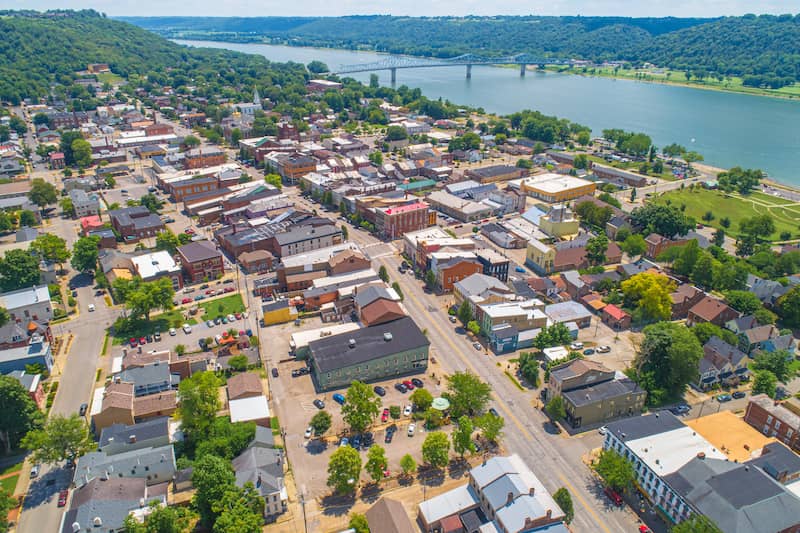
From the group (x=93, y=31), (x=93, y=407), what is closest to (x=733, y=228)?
(x=93, y=407)

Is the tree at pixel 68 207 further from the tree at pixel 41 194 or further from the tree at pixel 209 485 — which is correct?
the tree at pixel 209 485

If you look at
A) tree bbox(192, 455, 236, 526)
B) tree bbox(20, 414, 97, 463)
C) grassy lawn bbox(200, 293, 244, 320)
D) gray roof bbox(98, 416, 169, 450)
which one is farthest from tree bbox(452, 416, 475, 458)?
grassy lawn bbox(200, 293, 244, 320)

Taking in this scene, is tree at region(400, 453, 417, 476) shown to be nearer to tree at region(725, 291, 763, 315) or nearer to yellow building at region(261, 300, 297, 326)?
yellow building at region(261, 300, 297, 326)

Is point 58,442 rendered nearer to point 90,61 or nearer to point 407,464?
point 407,464

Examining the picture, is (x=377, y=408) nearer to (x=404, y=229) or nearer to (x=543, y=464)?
(x=543, y=464)

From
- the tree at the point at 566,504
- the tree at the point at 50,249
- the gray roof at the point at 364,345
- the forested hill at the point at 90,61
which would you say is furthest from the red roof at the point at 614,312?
the forested hill at the point at 90,61
